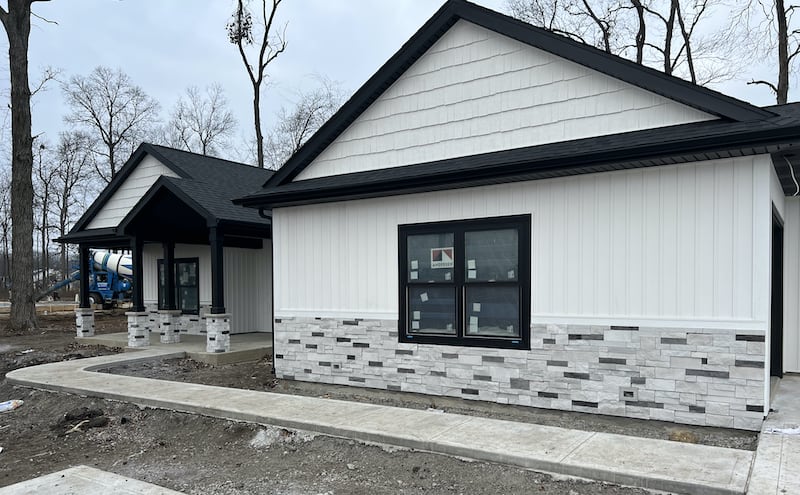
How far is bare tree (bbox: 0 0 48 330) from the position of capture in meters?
17.1

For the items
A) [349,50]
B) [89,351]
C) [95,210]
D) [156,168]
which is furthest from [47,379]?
[349,50]

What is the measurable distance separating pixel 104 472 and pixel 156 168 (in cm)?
1118

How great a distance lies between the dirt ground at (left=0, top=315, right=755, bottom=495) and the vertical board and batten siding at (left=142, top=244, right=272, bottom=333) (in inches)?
232

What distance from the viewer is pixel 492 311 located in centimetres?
678

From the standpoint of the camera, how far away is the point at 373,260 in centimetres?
776

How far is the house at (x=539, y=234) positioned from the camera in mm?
5406

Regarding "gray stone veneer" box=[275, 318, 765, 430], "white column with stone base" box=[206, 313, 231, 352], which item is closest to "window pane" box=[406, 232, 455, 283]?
"gray stone veneer" box=[275, 318, 765, 430]

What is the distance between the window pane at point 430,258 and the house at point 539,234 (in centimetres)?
2

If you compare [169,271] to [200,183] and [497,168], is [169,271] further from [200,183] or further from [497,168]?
[497,168]

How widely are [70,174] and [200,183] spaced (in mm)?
34918

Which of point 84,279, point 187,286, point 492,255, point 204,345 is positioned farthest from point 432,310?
point 84,279

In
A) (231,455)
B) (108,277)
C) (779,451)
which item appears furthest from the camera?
(108,277)

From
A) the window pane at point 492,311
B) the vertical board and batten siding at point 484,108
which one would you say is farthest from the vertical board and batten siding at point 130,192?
the window pane at point 492,311

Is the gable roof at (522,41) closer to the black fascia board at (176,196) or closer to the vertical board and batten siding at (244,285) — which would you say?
the black fascia board at (176,196)
